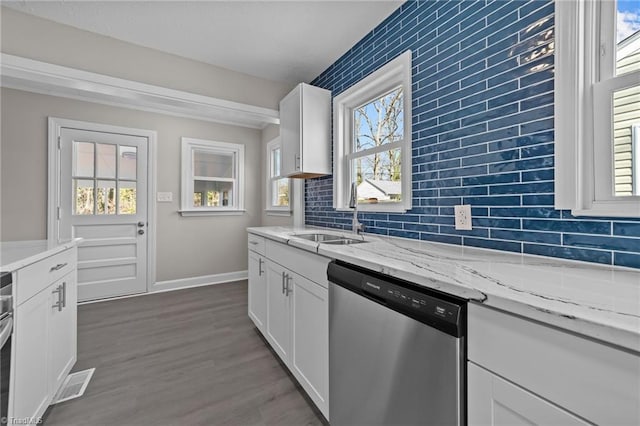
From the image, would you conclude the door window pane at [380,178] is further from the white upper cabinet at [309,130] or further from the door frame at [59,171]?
the door frame at [59,171]

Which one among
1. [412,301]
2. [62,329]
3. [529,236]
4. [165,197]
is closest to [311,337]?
[412,301]

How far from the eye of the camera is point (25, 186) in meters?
2.94

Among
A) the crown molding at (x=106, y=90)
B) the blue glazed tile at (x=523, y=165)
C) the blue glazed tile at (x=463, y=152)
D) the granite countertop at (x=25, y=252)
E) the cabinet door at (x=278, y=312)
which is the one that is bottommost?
the cabinet door at (x=278, y=312)

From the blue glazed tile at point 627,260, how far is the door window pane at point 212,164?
4139 mm

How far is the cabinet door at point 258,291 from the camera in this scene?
2.21 meters

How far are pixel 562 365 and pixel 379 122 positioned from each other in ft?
6.46

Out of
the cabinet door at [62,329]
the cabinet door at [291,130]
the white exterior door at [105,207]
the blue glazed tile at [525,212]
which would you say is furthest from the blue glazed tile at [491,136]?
the white exterior door at [105,207]

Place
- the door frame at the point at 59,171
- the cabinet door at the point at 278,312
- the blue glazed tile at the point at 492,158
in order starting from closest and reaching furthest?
the blue glazed tile at the point at 492,158 < the cabinet door at the point at 278,312 < the door frame at the point at 59,171

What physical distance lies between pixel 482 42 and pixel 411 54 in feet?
1.64

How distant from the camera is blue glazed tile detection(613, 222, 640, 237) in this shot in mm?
A: 917

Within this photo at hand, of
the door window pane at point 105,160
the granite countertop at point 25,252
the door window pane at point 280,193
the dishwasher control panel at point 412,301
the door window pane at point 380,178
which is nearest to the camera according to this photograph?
the dishwasher control panel at point 412,301

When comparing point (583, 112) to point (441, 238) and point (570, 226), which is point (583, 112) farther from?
point (441, 238)

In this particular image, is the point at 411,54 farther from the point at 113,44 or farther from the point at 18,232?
the point at 18,232

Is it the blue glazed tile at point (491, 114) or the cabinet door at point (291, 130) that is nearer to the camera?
the blue glazed tile at point (491, 114)
